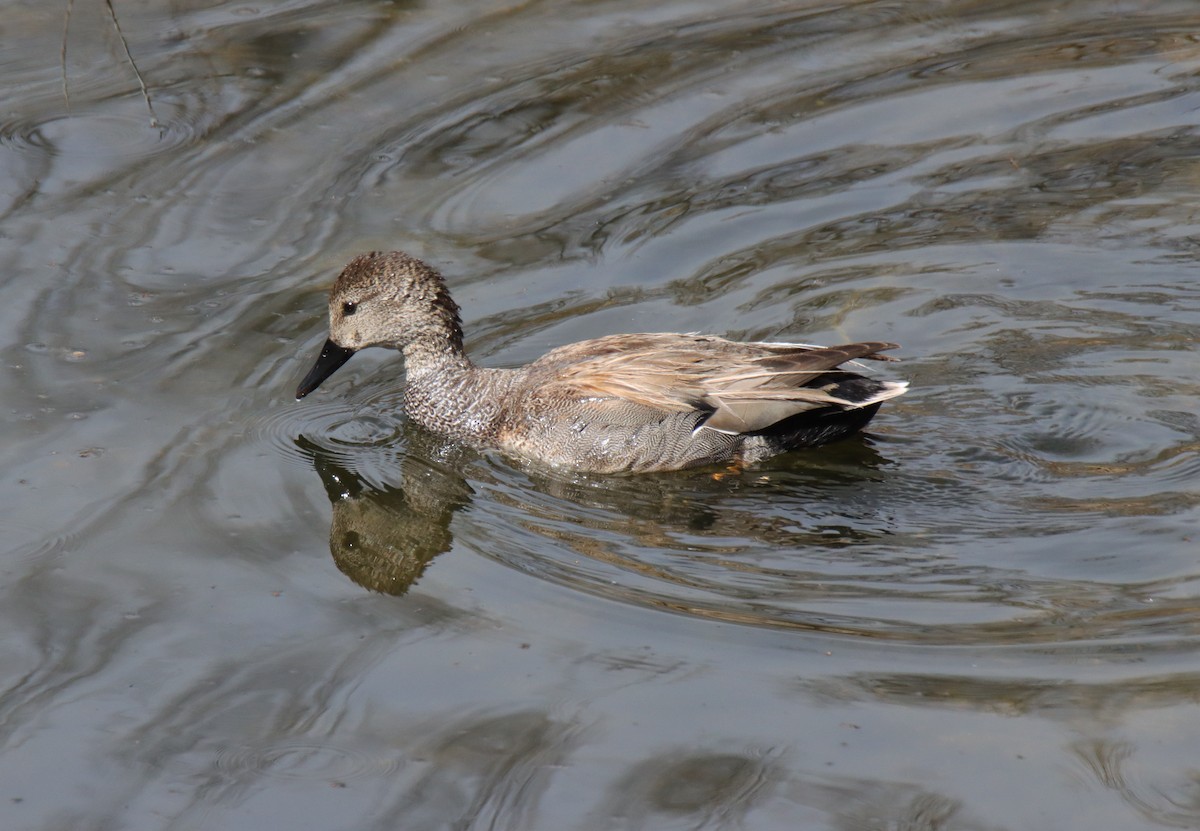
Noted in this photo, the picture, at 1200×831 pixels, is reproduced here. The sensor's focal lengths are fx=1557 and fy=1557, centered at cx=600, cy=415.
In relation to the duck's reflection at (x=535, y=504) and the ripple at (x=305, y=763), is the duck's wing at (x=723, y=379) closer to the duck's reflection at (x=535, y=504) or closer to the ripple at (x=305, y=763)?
the duck's reflection at (x=535, y=504)

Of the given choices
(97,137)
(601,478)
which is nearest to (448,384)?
(601,478)

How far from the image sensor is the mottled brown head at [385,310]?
7820 millimetres

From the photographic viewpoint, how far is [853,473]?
724 centimetres

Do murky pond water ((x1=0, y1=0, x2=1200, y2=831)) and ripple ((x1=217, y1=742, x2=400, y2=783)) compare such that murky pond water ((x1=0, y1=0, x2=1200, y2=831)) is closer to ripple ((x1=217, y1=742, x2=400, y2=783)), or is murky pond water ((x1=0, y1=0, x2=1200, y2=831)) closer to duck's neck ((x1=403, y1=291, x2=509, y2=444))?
ripple ((x1=217, y1=742, x2=400, y2=783))

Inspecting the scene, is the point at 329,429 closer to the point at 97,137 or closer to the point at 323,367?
the point at 323,367

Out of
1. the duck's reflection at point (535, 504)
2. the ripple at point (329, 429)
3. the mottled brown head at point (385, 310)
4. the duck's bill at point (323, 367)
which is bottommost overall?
the duck's reflection at point (535, 504)

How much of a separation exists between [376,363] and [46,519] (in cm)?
240

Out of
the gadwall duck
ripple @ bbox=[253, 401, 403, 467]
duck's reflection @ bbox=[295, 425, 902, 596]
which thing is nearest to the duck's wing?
the gadwall duck

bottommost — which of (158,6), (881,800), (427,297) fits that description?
(881,800)

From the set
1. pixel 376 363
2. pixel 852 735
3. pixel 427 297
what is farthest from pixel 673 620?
pixel 376 363

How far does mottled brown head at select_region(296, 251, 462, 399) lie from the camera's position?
7.82 m

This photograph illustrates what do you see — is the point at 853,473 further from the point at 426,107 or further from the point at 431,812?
the point at 426,107

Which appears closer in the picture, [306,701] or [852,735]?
[852,735]

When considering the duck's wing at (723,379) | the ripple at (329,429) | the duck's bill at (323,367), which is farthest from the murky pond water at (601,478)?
the duck's wing at (723,379)
